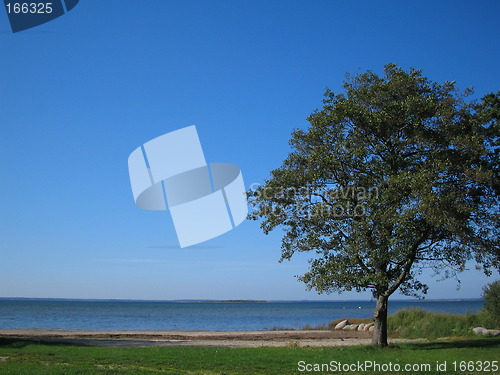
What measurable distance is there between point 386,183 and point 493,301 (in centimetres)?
1697

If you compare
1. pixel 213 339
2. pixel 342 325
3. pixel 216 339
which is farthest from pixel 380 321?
pixel 342 325

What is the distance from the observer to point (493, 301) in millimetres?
32375

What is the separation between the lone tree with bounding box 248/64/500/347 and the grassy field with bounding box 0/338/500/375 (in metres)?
3.45

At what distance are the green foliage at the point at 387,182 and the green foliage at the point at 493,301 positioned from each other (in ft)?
37.6

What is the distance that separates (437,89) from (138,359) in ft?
60.8

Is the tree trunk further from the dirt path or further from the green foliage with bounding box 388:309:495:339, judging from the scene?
the green foliage with bounding box 388:309:495:339

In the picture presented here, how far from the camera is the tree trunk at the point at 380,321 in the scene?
23094 mm

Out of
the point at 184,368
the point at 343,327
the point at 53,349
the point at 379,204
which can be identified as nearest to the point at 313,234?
the point at 379,204

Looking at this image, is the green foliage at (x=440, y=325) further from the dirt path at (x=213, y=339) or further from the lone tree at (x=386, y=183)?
the lone tree at (x=386, y=183)

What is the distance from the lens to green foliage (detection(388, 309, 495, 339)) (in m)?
32.7

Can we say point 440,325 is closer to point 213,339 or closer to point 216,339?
point 216,339

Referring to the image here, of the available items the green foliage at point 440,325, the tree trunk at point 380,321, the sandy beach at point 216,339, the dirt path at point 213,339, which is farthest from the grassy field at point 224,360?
the green foliage at point 440,325

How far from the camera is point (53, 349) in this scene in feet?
74.3

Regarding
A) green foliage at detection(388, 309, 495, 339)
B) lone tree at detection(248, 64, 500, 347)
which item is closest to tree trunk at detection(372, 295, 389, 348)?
lone tree at detection(248, 64, 500, 347)
